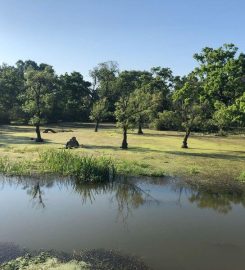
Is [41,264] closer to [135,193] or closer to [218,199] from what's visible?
[135,193]

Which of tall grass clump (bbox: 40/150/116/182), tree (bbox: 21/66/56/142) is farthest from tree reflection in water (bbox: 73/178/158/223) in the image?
tree (bbox: 21/66/56/142)

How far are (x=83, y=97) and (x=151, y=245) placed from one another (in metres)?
88.0

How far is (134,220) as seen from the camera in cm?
1755

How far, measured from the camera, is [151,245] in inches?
572

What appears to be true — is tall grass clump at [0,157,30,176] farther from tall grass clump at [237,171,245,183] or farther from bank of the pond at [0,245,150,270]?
tall grass clump at [237,171,245,183]

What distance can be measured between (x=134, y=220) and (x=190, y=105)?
2840 centimetres

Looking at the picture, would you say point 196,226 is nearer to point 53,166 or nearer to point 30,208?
point 30,208

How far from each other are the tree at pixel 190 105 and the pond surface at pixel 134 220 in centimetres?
1902

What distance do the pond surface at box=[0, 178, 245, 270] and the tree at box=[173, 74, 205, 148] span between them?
62.4ft

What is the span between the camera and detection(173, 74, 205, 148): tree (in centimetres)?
4256

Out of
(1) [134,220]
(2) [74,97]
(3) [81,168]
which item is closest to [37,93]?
(3) [81,168]

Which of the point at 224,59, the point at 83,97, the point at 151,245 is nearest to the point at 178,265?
the point at 151,245

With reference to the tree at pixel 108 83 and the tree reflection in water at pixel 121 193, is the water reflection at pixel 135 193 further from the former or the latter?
the tree at pixel 108 83

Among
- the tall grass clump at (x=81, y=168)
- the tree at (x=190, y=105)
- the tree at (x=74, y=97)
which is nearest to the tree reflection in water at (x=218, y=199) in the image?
the tall grass clump at (x=81, y=168)
